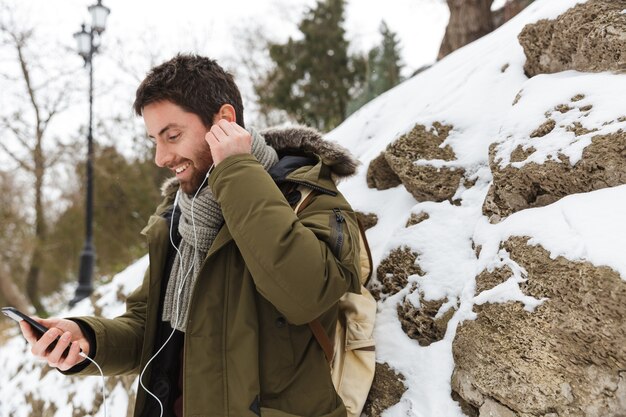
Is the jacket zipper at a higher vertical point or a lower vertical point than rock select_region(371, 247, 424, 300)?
higher

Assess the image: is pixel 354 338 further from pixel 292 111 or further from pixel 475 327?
pixel 292 111

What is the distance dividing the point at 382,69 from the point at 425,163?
31.3 ft

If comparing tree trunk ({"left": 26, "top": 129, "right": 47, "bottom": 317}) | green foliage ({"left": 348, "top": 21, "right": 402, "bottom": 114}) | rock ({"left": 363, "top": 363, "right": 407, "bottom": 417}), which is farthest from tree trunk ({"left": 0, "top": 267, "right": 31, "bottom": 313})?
rock ({"left": 363, "top": 363, "right": 407, "bottom": 417})

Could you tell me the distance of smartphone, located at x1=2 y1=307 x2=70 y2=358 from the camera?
165 cm

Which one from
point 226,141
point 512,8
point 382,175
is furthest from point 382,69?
point 226,141

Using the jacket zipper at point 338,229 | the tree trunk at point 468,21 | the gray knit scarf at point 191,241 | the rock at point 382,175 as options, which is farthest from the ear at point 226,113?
the tree trunk at point 468,21

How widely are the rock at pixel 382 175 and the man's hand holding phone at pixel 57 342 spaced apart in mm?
1920

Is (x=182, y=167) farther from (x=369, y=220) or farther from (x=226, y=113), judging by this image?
(x=369, y=220)

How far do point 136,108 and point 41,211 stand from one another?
16.2 meters

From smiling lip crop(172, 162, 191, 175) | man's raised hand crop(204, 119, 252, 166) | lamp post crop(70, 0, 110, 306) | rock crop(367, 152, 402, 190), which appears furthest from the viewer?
lamp post crop(70, 0, 110, 306)

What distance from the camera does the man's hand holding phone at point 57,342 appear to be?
1748mm

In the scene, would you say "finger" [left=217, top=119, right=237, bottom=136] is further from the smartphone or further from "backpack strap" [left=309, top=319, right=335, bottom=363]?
the smartphone

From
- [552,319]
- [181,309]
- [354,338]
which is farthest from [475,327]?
[181,309]

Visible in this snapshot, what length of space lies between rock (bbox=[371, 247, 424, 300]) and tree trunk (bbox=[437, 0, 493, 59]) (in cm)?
628
